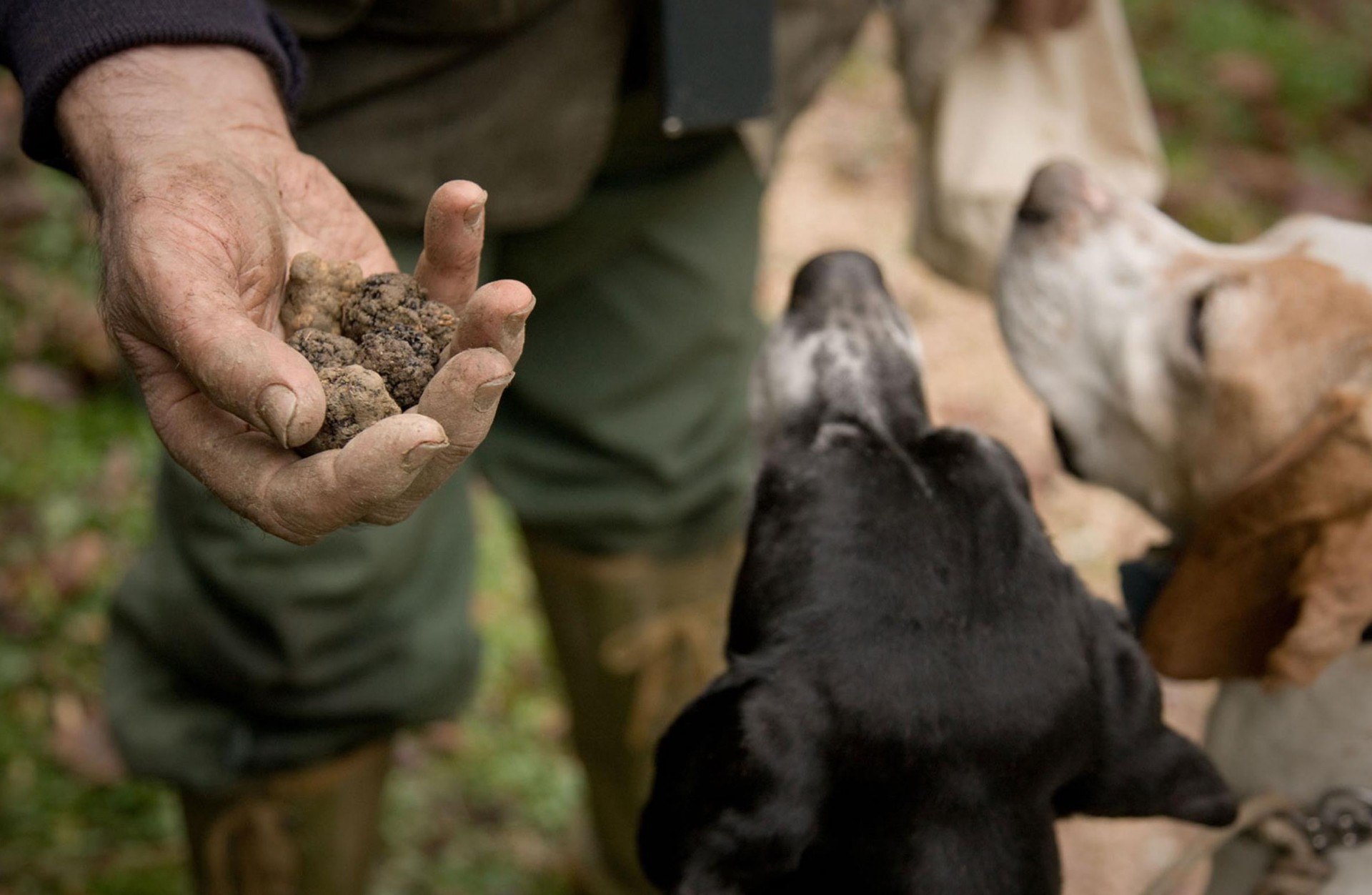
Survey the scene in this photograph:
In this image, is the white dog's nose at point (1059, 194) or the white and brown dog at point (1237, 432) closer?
the white and brown dog at point (1237, 432)

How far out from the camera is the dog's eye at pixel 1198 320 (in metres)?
1.88

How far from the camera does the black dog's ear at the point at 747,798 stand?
Answer: 142 cm

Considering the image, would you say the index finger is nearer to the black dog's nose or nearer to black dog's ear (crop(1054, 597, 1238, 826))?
black dog's ear (crop(1054, 597, 1238, 826))

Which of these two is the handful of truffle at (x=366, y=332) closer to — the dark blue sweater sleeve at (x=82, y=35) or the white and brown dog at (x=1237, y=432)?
the dark blue sweater sleeve at (x=82, y=35)

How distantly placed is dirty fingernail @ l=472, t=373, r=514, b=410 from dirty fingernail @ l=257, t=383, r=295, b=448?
0.53 ft

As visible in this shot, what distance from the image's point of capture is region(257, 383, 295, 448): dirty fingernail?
109 centimetres

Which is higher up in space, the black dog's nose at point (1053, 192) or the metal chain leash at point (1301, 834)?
the black dog's nose at point (1053, 192)

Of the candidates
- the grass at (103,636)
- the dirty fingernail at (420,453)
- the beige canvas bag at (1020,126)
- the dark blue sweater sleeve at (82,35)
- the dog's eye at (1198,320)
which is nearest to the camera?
the dirty fingernail at (420,453)

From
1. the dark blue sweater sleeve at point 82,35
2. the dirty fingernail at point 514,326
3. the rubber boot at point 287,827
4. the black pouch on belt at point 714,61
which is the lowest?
the rubber boot at point 287,827

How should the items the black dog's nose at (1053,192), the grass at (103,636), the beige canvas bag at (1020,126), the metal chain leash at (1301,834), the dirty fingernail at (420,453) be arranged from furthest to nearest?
the grass at (103,636) → the beige canvas bag at (1020,126) → the black dog's nose at (1053,192) → the metal chain leash at (1301,834) → the dirty fingernail at (420,453)

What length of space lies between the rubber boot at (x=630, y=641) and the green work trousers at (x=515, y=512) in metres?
0.05

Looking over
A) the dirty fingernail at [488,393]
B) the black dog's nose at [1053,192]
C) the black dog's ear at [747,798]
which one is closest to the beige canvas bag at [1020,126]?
the black dog's nose at [1053,192]

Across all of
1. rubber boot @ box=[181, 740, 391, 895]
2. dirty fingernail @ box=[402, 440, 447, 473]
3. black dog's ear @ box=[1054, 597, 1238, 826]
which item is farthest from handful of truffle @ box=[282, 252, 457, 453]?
rubber boot @ box=[181, 740, 391, 895]

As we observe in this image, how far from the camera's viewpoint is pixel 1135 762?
1529 mm
